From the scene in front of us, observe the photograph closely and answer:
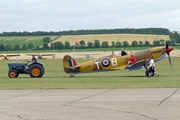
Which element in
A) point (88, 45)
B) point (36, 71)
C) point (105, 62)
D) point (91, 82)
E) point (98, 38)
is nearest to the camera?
point (91, 82)

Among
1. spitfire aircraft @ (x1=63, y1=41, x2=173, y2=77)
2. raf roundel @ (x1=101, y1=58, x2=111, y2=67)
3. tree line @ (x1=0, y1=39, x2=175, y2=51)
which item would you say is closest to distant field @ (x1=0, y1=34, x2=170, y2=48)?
tree line @ (x1=0, y1=39, x2=175, y2=51)

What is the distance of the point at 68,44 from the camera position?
133 metres

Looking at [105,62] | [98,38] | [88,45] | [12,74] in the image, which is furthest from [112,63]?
[98,38]

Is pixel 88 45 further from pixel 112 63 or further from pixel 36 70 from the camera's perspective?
pixel 36 70

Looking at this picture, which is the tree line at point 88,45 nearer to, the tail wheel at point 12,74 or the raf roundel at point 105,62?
the raf roundel at point 105,62
